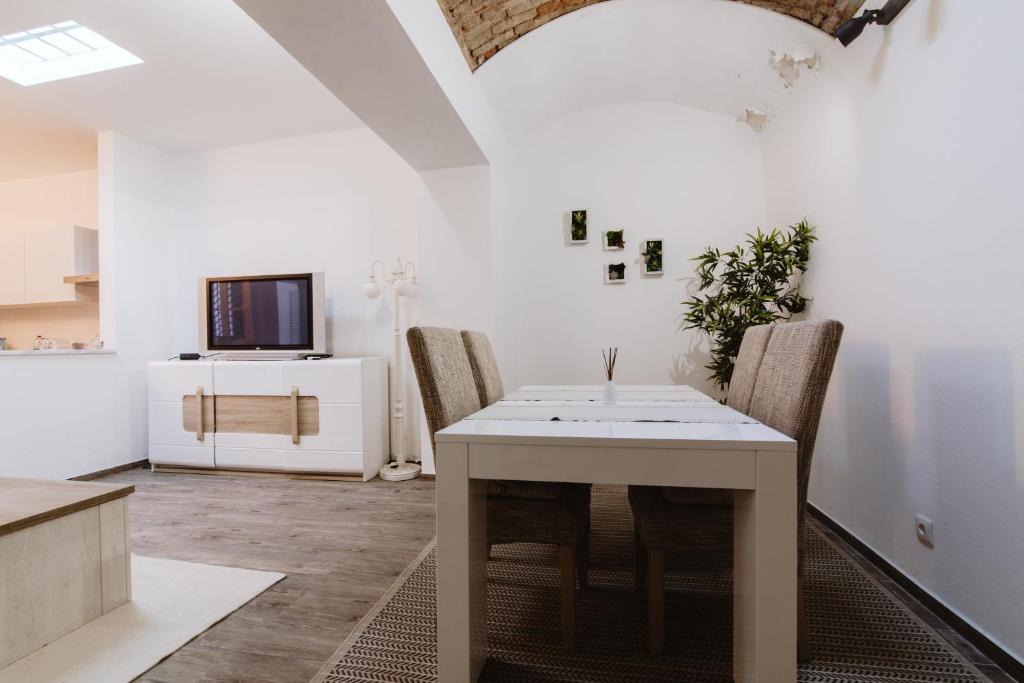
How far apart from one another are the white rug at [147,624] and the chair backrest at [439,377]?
1063 mm

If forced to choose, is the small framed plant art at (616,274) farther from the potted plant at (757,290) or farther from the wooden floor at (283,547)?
the wooden floor at (283,547)

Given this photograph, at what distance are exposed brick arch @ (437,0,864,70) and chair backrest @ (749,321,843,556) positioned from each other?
5.83 ft

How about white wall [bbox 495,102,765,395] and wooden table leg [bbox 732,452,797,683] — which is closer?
wooden table leg [bbox 732,452,797,683]

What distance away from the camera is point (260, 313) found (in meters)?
3.73

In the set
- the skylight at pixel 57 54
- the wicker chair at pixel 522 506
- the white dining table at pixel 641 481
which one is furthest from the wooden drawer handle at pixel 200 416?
the white dining table at pixel 641 481

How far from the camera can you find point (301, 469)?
133 inches

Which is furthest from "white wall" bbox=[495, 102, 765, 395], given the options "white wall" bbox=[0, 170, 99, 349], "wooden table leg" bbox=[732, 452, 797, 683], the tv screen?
"white wall" bbox=[0, 170, 99, 349]

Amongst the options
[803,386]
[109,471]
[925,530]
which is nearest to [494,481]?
[803,386]

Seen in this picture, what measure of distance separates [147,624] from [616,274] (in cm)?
313

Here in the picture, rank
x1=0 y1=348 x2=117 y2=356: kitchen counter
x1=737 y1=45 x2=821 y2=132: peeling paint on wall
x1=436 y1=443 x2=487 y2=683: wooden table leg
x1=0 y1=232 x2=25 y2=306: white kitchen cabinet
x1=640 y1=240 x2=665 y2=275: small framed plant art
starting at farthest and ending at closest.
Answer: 1. x1=0 y1=232 x2=25 y2=306: white kitchen cabinet
2. x1=640 y1=240 x2=665 y2=275: small framed plant art
3. x1=0 y1=348 x2=117 y2=356: kitchen counter
4. x1=737 y1=45 x2=821 y2=132: peeling paint on wall
5. x1=436 y1=443 x2=487 y2=683: wooden table leg

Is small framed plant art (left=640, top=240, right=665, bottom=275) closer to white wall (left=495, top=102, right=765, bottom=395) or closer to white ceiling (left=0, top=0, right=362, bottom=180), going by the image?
white wall (left=495, top=102, right=765, bottom=395)

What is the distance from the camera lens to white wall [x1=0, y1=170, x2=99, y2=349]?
4312 mm

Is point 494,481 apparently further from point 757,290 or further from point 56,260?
point 56,260

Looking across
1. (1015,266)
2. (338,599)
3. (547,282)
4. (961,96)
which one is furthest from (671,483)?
(547,282)
